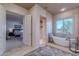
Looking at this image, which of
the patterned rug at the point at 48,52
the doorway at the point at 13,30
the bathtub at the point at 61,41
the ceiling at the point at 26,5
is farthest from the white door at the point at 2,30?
the bathtub at the point at 61,41

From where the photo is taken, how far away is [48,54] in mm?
1733

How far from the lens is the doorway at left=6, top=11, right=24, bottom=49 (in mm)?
1650

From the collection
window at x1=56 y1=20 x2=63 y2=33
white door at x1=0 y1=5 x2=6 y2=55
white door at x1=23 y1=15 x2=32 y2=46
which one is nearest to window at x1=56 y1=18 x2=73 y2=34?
window at x1=56 y1=20 x2=63 y2=33

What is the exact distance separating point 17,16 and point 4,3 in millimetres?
351

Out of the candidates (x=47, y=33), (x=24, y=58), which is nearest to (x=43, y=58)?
(x=24, y=58)

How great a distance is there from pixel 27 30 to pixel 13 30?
0.97ft

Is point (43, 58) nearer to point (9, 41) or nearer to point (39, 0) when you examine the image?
point (9, 41)

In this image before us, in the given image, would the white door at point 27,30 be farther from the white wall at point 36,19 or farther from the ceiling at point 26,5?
the ceiling at point 26,5

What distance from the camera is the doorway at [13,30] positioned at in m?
1.65

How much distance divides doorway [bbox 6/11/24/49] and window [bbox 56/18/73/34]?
0.83 meters

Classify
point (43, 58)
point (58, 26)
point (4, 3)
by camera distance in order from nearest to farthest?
point (4, 3)
point (43, 58)
point (58, 26)

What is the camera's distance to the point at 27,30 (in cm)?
179

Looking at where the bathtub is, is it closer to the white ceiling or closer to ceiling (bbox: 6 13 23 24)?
the white ceiling

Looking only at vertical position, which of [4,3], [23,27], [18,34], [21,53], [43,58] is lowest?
[43,58]
